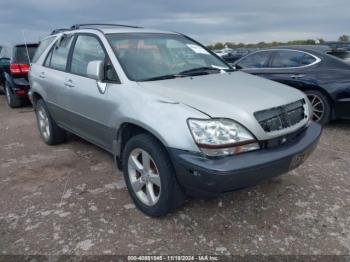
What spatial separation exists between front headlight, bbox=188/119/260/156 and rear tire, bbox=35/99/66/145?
3127 mm

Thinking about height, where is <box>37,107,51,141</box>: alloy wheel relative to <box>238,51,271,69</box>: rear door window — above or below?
below

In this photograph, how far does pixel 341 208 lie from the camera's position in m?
3.07

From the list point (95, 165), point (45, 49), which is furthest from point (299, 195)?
point (45, 49)

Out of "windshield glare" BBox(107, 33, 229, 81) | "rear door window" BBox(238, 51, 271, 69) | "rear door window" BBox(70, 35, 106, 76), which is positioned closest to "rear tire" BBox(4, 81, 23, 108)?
"rear door window" BBox(70, 35, 106, 76)

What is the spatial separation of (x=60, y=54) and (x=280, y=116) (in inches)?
123

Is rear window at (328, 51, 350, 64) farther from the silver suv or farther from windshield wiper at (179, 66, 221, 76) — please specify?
windshield wiper at (179, 66, 221, 76)

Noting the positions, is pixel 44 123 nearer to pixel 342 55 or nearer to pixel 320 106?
pixel 320 106

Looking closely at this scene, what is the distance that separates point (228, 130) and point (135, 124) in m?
0.88

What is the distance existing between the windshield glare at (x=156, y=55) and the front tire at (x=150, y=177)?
696 millimetres

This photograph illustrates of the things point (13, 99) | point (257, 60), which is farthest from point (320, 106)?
point (13, 99)

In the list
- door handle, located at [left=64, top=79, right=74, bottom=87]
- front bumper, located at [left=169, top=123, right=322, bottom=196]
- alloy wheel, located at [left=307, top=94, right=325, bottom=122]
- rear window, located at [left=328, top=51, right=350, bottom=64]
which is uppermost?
rear window, located at [left=328, top=51, right=350, bottom=64]

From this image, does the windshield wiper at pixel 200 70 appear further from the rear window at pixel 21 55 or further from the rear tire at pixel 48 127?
the rear window at pixel 21 55

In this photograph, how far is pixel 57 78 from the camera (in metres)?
4.29

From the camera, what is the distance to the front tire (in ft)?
8.68
